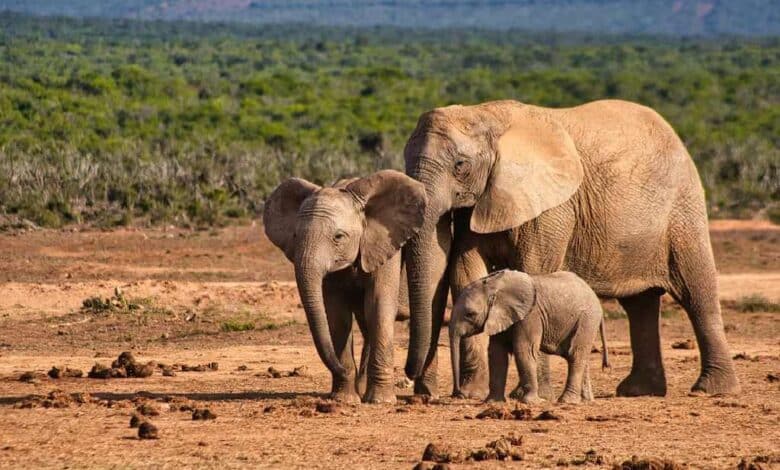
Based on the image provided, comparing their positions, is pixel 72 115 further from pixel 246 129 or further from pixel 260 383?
pixel 260 383

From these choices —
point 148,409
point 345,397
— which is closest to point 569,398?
point 345,397

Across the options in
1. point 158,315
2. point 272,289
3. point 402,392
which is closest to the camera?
point 402,392

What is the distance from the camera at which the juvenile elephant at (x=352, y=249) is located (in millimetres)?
11891

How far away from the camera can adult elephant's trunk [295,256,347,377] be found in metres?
11.5

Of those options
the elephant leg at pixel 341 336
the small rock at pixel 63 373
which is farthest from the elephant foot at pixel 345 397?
the small rock at pixel 63 373

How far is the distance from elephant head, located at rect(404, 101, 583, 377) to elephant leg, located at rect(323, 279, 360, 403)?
16.9 inches

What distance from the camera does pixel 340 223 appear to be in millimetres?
12016

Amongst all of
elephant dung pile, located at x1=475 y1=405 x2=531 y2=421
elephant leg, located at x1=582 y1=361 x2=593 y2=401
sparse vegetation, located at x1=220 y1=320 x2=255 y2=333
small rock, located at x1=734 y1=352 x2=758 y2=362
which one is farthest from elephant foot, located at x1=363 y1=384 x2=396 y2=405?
sparse vegetation, located at x1=220 y1=320 x2=255 y2=333

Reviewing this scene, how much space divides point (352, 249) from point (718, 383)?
3608mm

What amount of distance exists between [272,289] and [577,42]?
13918 cm

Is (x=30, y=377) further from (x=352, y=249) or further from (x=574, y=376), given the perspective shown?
(x=574, y=376)

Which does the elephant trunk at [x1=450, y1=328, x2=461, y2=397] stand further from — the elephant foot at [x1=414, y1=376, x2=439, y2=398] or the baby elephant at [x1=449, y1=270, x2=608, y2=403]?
the elephant foot at [x1=414, y1=376, x2=439, y2=398]

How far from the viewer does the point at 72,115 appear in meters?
42.1

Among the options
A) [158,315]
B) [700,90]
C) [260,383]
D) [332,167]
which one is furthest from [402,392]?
[700,90]
